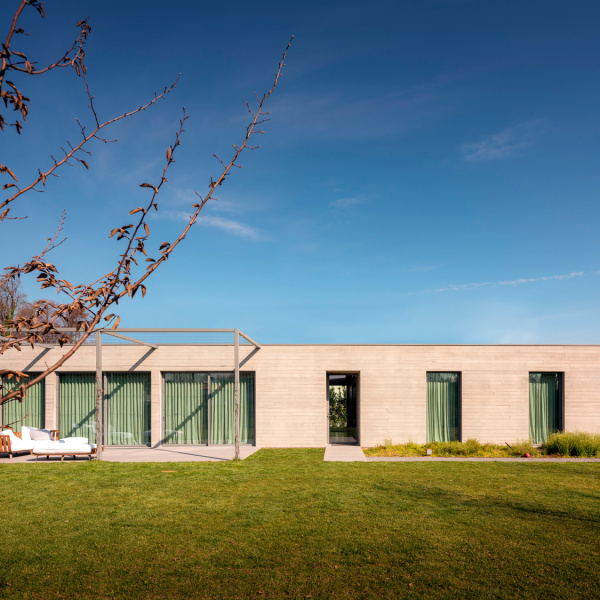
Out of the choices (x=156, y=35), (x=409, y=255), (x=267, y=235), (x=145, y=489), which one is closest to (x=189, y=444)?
(x=145, y=489)

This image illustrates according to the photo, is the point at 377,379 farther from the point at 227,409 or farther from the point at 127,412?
the point at 127,412

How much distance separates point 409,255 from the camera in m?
21.5

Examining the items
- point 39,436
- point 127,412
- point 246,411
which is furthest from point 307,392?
point 39,436

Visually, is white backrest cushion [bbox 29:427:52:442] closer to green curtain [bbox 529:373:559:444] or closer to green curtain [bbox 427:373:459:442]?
green curtain [bbox 427:373:459:442]

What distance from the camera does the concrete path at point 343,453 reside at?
12594 mm

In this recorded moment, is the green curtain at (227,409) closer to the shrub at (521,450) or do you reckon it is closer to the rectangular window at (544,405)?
the shrub at (521,450)

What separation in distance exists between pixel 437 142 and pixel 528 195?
376 cm

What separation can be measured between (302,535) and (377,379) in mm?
10094

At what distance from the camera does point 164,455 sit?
44.8 feet

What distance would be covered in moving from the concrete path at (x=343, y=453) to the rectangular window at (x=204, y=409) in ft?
8.72

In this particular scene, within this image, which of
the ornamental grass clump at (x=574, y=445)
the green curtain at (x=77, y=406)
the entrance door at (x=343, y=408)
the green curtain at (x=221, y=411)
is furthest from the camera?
the entrance door at (x=343, y=408)

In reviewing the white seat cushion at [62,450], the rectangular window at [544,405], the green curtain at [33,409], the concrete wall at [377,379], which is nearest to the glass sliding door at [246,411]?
the concrete wall at [377,379]

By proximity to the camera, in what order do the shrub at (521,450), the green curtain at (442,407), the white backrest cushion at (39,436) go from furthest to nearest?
the green curtain at (442,407) < the shrub at (521,450) < the white backrest cushion at (39,436)

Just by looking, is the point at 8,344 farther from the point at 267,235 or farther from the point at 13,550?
the point at 267,235
